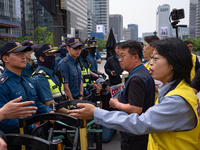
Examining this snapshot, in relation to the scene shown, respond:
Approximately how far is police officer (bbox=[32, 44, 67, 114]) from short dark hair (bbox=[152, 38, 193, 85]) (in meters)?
2.18

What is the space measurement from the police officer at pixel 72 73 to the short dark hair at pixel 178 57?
2984 millimetres

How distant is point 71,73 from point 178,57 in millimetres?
3208

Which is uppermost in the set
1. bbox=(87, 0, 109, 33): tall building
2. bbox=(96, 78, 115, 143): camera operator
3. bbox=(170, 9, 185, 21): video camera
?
bbox=(87, 0, 109, 33): tall building

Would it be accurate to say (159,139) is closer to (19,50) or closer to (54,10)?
(19,50)

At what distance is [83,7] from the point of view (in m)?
122

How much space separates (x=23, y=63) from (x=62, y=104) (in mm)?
1057

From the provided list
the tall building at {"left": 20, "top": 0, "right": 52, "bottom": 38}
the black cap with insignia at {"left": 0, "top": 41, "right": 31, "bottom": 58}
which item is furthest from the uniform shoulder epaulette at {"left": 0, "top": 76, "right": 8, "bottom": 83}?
A: the tall building at {"left": 20, "top": 0, "right": 52, "bottom": 38}

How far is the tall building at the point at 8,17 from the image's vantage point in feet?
185

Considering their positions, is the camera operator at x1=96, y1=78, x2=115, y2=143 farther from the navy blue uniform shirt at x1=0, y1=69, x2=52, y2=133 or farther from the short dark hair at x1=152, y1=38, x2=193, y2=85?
the short dark hair at x1=152, y1=38, x2=193, y2=85

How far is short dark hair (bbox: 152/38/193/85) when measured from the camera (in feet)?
4.94

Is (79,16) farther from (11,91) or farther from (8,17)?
(11,91)

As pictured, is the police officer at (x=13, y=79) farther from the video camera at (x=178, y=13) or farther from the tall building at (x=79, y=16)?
the tall building at (x=79, y=16)

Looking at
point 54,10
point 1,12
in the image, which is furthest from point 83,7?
point 54,10

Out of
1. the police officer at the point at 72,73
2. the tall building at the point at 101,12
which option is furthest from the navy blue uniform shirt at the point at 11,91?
the tall building at the point at 101,12
